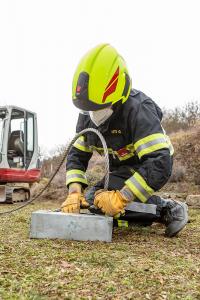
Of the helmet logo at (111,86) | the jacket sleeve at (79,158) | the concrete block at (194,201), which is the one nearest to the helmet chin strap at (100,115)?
the helmet logo at (111,86)

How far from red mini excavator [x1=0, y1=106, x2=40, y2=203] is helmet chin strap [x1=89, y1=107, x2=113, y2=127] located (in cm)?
680

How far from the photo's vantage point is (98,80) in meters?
3.02

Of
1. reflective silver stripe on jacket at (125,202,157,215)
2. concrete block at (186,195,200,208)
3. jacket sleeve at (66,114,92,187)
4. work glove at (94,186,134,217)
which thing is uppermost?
jacket sleeve at (66,114,92,187)

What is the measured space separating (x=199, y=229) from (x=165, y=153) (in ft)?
4.05

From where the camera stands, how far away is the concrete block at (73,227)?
9.62 ft

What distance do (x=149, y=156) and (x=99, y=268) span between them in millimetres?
1048

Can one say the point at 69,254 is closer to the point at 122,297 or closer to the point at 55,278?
the point at 55,278

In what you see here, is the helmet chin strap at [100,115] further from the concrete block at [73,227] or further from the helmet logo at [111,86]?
the concrete block at [73,227]

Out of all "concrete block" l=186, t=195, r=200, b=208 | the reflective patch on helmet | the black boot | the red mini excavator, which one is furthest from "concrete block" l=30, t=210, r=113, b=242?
the red mini excavator

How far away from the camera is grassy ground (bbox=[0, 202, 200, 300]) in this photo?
180 centimetres

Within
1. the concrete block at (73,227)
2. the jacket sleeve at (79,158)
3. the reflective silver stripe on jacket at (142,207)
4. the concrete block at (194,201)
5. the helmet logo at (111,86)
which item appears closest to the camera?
the concrete block at (73,227)

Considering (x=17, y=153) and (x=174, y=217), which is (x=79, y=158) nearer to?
(x=174, y=217)

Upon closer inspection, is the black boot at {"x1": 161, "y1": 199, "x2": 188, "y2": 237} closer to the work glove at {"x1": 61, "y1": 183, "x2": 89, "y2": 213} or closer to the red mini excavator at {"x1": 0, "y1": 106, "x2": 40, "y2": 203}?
the work glove at {"x1": 61, "y1": 183, "x2": 89, "y2": 213}

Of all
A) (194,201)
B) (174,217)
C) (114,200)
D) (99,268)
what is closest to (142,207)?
(174,217)
